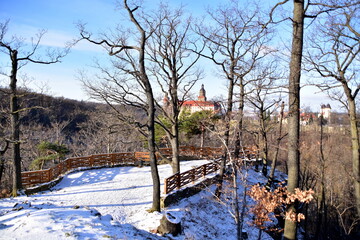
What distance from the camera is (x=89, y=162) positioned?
56.5ft

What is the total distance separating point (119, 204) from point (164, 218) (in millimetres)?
3450

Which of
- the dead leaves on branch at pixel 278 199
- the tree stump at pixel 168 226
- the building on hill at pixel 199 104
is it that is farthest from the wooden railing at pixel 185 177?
the dead leaves on branch at pixel 278 199

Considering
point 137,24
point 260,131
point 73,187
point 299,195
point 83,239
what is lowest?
point 73,187

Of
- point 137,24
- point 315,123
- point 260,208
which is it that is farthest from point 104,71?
point 315,123

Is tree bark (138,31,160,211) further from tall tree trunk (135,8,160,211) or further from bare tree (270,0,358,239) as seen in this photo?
bare tree (270,0,358,239)

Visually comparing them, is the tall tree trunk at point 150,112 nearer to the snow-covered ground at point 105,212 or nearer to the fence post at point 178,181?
the snow-covered ground at point 105,212

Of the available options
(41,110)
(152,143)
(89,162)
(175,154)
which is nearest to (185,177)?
(175,154)

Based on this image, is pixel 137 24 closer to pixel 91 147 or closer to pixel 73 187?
pixel 73 187

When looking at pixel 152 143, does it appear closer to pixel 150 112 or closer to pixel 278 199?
pixel 150 112

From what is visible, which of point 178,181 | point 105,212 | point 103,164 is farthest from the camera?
point 103,164

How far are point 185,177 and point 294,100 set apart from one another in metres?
7.85

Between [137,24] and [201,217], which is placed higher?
[137,24]

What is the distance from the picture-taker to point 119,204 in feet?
35.8

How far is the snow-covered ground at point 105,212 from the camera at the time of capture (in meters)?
5.94
